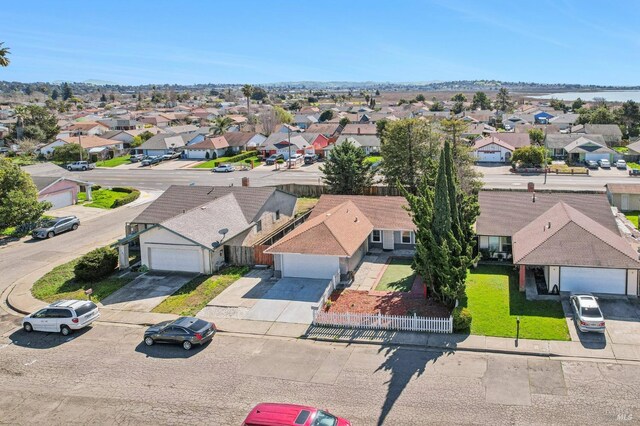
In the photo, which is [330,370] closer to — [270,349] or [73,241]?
[270,349]

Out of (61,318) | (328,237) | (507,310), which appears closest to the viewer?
(61,318)

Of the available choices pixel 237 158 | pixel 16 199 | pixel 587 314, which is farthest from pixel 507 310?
pixel 237 158

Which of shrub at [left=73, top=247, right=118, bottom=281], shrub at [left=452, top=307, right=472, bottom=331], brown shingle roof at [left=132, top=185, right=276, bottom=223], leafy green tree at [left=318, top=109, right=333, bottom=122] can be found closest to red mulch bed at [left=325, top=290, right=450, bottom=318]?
shrub at [left=452, top=307, right=472, bottom=331]

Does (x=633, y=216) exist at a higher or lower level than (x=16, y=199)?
lower

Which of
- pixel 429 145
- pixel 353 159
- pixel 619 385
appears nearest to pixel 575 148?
pixel 429 145

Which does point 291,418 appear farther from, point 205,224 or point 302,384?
point 205,224

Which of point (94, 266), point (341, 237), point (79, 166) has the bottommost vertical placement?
point (94, 266)

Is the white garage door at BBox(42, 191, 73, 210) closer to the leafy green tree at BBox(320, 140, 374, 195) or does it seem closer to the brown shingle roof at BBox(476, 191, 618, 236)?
the leafy green tree at BBox(320, 140, 374, 195)
